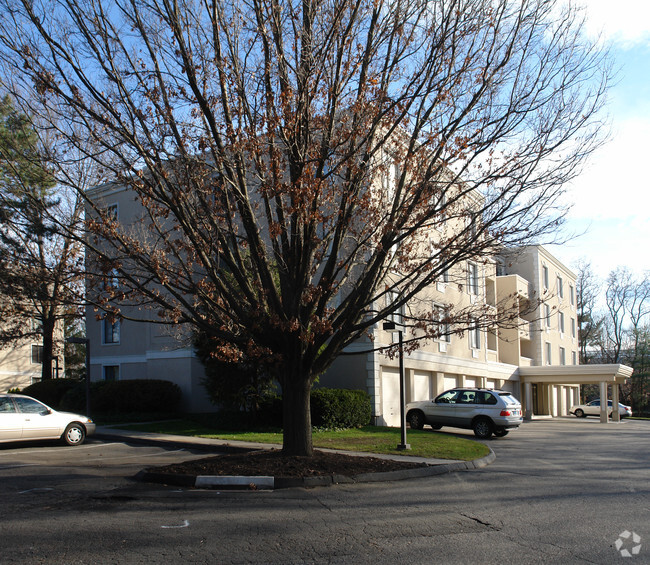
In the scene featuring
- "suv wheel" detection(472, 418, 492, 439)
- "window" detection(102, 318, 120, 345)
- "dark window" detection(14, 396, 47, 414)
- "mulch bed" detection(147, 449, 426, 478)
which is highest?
"window" detection(102, 318, 120, 345)

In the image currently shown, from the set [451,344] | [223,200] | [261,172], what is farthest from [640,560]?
[451,344]

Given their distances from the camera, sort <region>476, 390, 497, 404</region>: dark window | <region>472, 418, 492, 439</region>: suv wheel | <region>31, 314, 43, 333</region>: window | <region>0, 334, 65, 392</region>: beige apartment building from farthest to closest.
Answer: <region>0, 334, 65, 392</region>: beige apartment building, <region>31, 314, 43, 333</region>: window, <region>476, 390, 497, 404</region>: dark window, <region>472, 418, 492, 439</region>: suv wheel

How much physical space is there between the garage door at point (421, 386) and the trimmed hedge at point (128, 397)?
9.93m

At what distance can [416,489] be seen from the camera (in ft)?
33.5

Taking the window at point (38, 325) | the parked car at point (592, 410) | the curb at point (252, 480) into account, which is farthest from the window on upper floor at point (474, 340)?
the curb at point (252, 480)

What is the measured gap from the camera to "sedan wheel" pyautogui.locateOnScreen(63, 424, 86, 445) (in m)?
16.4

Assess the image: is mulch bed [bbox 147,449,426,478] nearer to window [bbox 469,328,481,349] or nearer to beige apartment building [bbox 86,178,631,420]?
beige apartment building [bbox 86,178,631,420]

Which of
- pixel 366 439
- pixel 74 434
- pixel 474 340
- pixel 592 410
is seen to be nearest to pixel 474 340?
pixel 474 340

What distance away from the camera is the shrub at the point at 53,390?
27.8 m

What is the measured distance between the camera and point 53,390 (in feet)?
92.2

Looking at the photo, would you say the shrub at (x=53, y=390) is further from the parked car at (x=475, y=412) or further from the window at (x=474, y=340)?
the window at (x=474, y=340)

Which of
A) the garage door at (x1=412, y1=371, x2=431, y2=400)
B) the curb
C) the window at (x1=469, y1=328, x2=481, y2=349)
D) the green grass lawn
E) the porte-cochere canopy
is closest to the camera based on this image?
the curb

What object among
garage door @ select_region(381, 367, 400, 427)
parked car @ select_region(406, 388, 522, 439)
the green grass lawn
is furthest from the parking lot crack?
garage door @ select_region(381, 367, 400, 427)

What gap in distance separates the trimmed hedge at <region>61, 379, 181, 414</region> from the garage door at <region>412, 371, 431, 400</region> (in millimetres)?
9933
